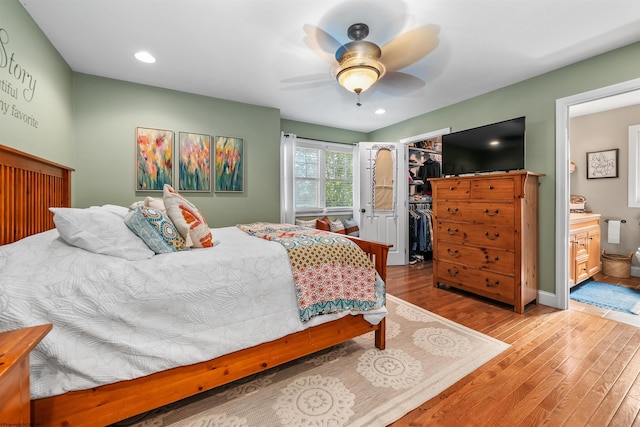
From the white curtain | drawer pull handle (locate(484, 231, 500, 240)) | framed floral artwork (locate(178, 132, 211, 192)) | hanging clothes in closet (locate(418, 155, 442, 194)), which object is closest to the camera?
drawer pull handle (locate(484, 231, 500, 240))

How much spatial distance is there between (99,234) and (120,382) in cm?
70

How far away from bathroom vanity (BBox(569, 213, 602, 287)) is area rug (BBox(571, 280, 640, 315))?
12 cm

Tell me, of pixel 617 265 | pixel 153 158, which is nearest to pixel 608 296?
pixel 617 265

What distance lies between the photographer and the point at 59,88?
2459 millimetres

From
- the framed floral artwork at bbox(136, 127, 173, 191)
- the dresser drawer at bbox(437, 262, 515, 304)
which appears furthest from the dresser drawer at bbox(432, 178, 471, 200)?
the framed floral artwork at bbox(136, 127, 173, 191)

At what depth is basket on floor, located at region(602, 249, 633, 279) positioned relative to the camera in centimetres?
353

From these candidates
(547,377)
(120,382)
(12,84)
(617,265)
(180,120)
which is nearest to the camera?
(120,382)

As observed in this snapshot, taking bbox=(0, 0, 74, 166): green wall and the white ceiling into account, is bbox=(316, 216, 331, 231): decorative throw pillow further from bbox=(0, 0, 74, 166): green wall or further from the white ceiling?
bbox=(0, 0, 74, 166): green wall

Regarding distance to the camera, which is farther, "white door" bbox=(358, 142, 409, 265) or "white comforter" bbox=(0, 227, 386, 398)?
"white door" bbox=(358, 142, 409, 265)

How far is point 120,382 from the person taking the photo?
1.17m

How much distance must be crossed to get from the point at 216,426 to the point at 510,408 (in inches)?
60.4

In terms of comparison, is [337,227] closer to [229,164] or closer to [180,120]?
[229,164]

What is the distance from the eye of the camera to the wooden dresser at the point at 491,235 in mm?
2605

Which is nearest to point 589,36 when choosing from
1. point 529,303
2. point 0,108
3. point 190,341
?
point 529,303
